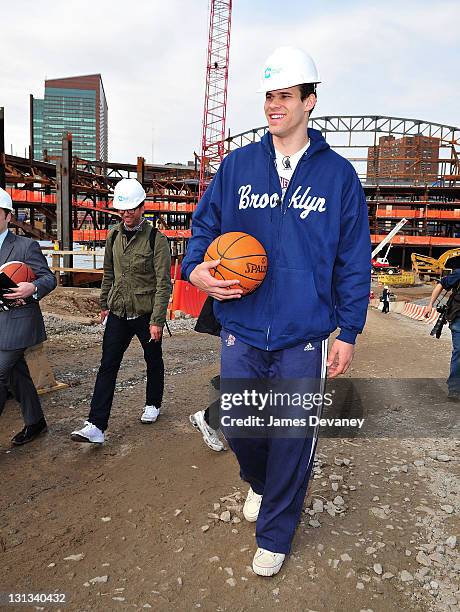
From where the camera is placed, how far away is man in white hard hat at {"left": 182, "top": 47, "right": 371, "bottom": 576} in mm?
2729

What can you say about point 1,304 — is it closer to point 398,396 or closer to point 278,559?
point 278,559

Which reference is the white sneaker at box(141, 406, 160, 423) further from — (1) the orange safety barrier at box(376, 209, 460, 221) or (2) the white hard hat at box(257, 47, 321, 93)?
(1) the orange safety barrier at box(376, 209, 460, 221)

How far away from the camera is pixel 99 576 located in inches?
109

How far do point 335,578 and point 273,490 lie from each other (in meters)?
0.57

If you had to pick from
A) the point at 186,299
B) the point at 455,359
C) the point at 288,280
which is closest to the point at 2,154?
the point at 186,299

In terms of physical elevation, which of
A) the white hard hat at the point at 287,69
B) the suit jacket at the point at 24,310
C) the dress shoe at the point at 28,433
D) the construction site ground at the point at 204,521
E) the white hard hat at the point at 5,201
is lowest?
the construction site ground at the point at 204,521

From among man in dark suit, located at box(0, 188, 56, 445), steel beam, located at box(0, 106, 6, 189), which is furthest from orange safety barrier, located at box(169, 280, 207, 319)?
man in dark suit, located at box(0, 188, 56, 445)

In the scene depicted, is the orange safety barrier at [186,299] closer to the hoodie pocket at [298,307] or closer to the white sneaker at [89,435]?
the white sneaker at [89,435]

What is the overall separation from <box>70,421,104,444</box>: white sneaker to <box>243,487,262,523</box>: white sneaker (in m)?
1.79

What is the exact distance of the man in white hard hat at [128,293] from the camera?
4.64 meters

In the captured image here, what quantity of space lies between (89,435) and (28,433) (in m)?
0.61

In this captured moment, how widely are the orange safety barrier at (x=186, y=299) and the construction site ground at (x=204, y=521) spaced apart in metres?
8.85

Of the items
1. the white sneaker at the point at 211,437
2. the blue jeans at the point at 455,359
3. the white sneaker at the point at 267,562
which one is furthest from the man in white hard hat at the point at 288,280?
the blue jeans at the point at 455,359

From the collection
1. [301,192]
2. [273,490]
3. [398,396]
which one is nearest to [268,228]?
[301,192]
